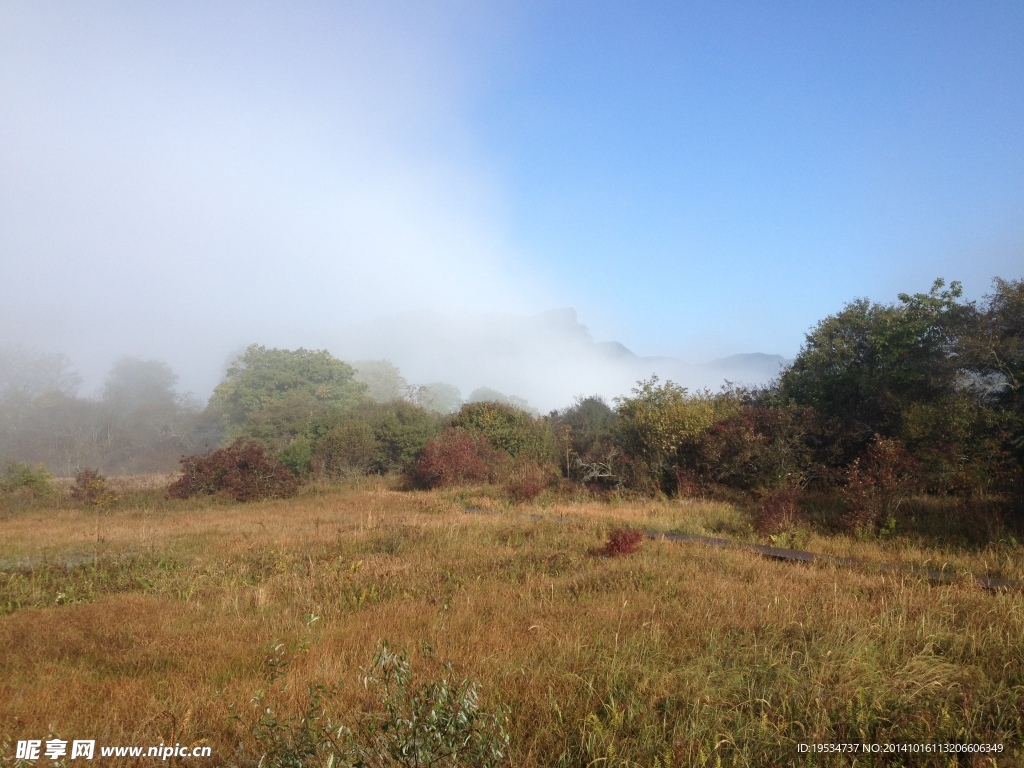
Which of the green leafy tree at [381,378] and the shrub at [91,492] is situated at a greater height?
the green leafy tree at [381,378]

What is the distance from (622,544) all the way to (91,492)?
2049 centimetres

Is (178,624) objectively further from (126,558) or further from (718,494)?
(718,494)

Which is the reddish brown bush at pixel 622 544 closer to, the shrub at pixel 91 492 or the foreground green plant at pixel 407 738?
the foreground green plant at pixel 407 738

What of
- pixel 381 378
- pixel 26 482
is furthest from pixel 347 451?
pixel 381 378

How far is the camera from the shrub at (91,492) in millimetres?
A: 19788

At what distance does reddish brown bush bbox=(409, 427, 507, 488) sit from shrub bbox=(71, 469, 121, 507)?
10.8 m

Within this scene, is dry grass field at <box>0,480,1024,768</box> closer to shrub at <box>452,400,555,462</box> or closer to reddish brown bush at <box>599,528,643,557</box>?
reddish brown bush at <box>599,528,643,557</box>

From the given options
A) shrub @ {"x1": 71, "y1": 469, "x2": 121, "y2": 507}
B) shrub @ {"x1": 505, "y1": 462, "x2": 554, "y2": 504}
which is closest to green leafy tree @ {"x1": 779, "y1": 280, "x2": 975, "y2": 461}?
shrub @ {"x1": 505, "y1": 462, "x2": 554, "y2": 504}

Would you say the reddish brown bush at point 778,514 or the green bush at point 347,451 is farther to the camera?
the green bush at point 347,451

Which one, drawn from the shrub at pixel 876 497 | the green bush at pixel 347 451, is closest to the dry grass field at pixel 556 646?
the shrub at pixel 876 497

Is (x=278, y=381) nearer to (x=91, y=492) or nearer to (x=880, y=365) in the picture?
(x=91, y=492)

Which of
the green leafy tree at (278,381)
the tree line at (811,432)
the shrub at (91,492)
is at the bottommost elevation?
the shrub at (91,492)

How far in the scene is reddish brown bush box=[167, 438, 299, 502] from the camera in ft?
71.4

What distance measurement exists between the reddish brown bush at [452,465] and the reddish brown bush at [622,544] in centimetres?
1419
